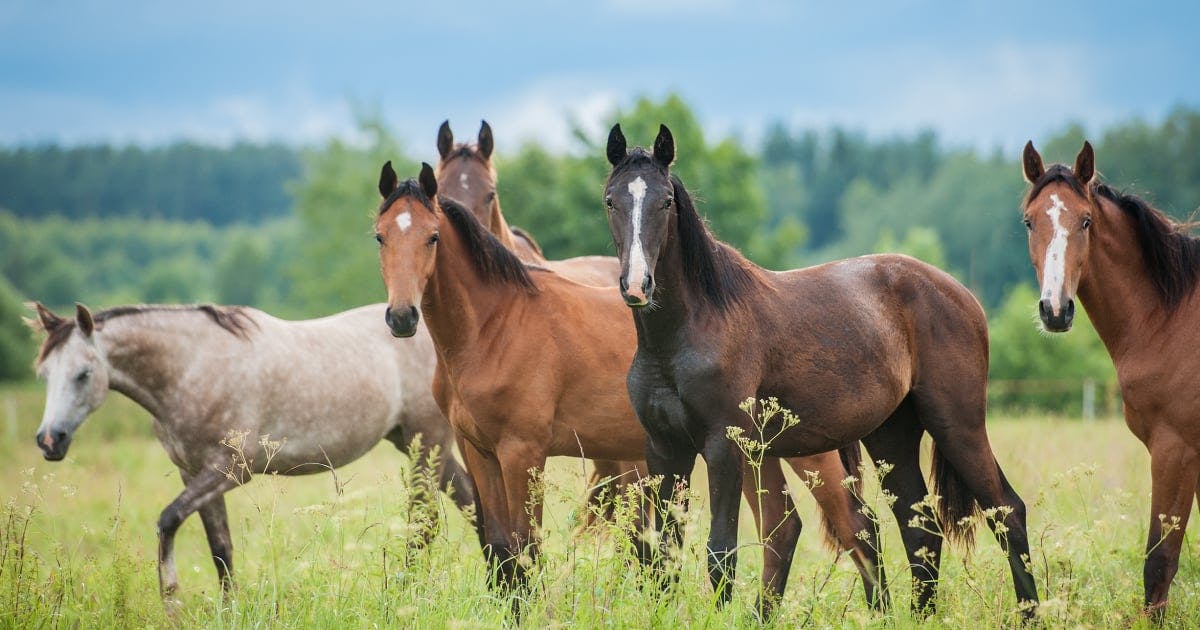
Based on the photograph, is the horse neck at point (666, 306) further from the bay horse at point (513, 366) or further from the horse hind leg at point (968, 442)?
the horse hind leg at point (968, 442)

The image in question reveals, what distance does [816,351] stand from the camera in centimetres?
518

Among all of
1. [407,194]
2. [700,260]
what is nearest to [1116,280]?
[700,260]

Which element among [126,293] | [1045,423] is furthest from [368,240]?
[1045,423]

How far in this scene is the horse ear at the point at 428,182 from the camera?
224 inches

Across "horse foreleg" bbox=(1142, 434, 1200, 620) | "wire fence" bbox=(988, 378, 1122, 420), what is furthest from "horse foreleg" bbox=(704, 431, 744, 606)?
"wire fence" bbox=(988, 378, 1122, 420)

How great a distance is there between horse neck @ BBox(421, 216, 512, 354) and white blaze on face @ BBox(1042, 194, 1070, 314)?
2.97 metres

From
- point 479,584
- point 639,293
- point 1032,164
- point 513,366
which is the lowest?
point 479,584

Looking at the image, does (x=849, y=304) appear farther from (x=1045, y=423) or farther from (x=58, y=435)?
(x=1045, y=423)

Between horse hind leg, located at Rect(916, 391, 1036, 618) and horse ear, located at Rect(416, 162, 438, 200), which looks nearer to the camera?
horse hind leg, located at Rect(916, 391, 1036, 618)

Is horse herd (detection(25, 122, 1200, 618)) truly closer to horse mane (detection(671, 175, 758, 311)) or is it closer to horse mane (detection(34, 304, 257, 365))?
horse mane (detection(671, 175, 758, 311))

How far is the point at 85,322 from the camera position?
6.89 meters

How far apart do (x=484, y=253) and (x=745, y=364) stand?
1.91 meters

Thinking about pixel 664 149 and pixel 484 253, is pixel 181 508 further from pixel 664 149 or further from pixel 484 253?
pixel 664 149

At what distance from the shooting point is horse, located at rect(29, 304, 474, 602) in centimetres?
689
